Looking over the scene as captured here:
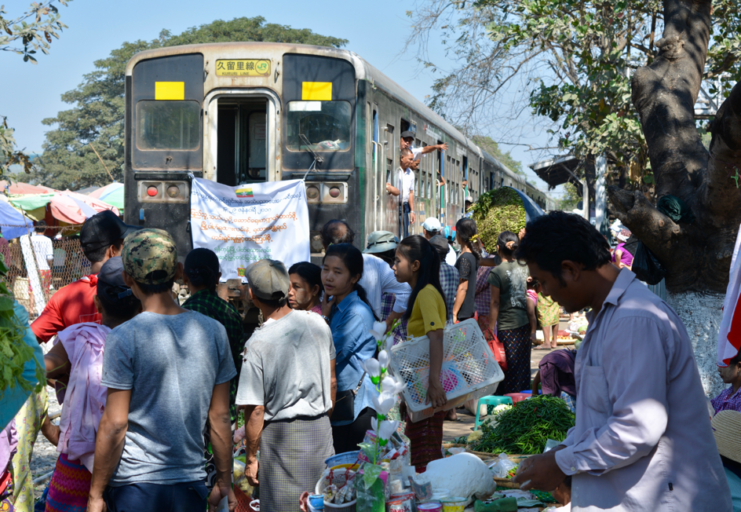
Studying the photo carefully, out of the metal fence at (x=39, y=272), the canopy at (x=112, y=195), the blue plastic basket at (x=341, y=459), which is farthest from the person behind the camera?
the canopy at (x=112, y=195)

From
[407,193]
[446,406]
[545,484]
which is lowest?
[446,406]

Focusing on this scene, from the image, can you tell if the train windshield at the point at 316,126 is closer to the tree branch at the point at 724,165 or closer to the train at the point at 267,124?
the train at the point at 267,124

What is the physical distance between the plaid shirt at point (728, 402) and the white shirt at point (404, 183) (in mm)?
6196

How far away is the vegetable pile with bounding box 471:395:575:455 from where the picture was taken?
5027 millimetres

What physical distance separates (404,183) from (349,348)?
6.15 m

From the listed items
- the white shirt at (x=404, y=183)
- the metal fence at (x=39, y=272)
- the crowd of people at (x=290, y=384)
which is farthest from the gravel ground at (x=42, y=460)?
the metal fence at (x=39, y=272)

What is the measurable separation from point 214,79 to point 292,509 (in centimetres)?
624

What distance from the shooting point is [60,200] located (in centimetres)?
1628

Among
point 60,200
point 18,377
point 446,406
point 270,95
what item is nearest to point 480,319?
point 446,406

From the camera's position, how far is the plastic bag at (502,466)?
14.8 feet

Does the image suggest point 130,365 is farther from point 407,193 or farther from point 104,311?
point 407,193

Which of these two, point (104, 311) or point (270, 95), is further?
point (270, 95)

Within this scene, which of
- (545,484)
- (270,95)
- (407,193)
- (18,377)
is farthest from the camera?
(407,193)

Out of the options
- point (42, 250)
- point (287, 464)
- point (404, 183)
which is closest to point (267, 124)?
point (404, 183)
